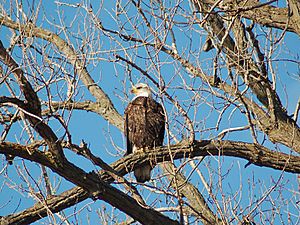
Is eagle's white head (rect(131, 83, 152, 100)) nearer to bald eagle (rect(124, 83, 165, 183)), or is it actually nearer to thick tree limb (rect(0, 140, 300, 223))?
bald eagle (rect(124, 83, 165, 183))

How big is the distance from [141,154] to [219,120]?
0.75 metres

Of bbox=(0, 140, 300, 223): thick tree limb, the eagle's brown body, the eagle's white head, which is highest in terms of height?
the eagle's white head

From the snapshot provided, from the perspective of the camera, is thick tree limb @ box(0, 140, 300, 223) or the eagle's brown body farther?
the eagle's brown body

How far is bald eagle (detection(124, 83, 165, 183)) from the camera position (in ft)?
22.8

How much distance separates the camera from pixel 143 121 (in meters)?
6.98

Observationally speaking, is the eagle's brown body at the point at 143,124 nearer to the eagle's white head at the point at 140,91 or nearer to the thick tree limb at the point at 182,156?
the eagle's white head at the point at 140,91

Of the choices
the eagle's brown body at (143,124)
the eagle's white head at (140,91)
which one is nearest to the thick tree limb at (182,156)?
the eagle's brown body at (143,124)

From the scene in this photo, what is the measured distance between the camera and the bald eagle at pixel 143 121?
22.8 ft

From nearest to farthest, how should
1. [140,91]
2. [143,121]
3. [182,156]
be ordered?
[182,156], [143,121], [140,91]

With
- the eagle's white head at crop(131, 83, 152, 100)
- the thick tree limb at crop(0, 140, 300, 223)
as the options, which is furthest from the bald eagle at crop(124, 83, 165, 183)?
the thick tree limb at crop(0, 140, 300, 223)

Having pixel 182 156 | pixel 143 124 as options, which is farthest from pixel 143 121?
pixel 182 156

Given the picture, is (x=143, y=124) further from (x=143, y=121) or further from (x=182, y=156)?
(x=182, y=156)

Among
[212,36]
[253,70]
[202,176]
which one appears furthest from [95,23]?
[202,176]

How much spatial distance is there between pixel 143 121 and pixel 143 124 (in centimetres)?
4
